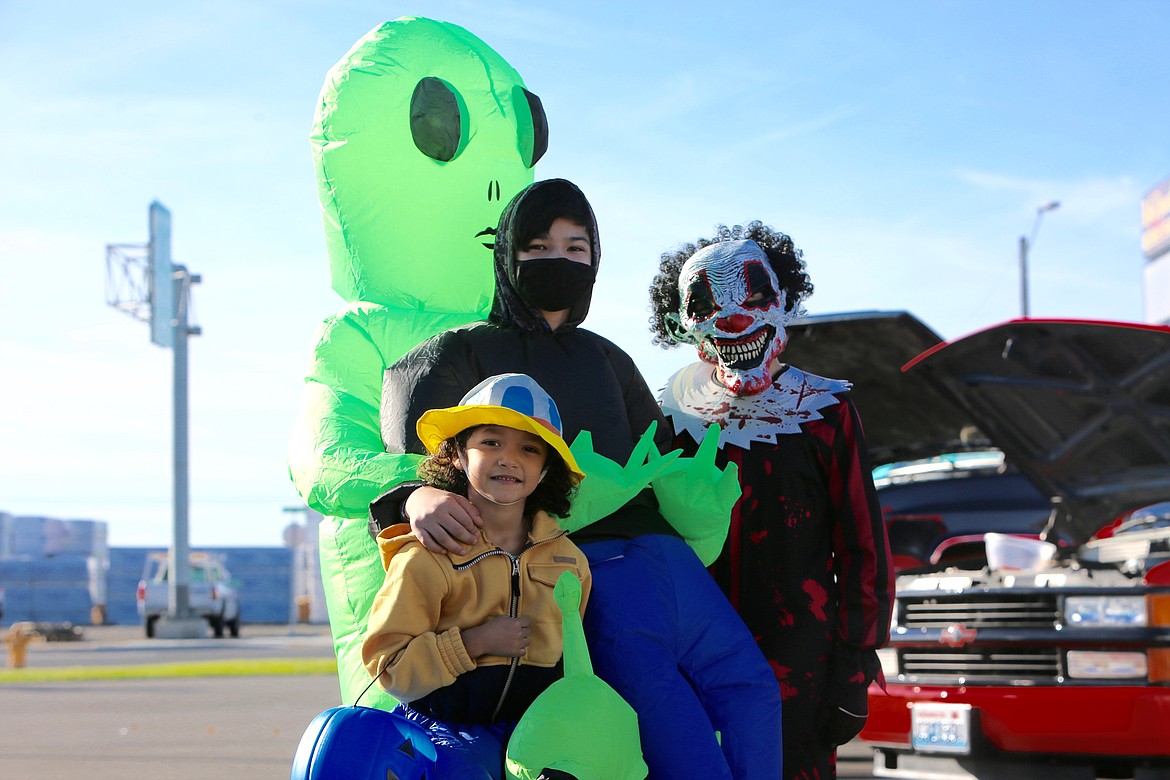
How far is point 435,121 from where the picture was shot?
12.3 feet

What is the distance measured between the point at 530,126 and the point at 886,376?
464cm

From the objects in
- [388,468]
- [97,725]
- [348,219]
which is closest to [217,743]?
[97,725]

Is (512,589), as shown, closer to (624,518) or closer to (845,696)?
(624,518)

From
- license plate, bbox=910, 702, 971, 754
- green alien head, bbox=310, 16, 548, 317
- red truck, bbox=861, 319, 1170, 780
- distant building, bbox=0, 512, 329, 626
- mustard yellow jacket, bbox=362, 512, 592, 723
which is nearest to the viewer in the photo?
mustard yellow jacket, bbox=362, 512, 592, 723

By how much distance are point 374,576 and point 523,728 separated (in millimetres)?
1073

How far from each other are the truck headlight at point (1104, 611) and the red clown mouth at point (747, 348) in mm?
2705

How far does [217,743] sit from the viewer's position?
8.64m

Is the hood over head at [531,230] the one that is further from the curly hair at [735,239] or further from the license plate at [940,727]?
the license plate at [940,727]

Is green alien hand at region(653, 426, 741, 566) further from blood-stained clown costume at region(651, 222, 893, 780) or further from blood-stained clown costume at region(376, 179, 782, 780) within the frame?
blood-stained clown costume at region(651, 222, 893, 780)

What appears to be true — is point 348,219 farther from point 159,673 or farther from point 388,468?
point 159,673

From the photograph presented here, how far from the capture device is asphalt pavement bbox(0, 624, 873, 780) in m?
7.55

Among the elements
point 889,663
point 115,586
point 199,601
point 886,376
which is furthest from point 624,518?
point 115,586

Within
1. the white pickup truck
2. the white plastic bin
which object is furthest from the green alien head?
the white pickup truck

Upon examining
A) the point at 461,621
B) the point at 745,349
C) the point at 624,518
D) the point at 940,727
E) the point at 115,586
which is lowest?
the point at 115,586
